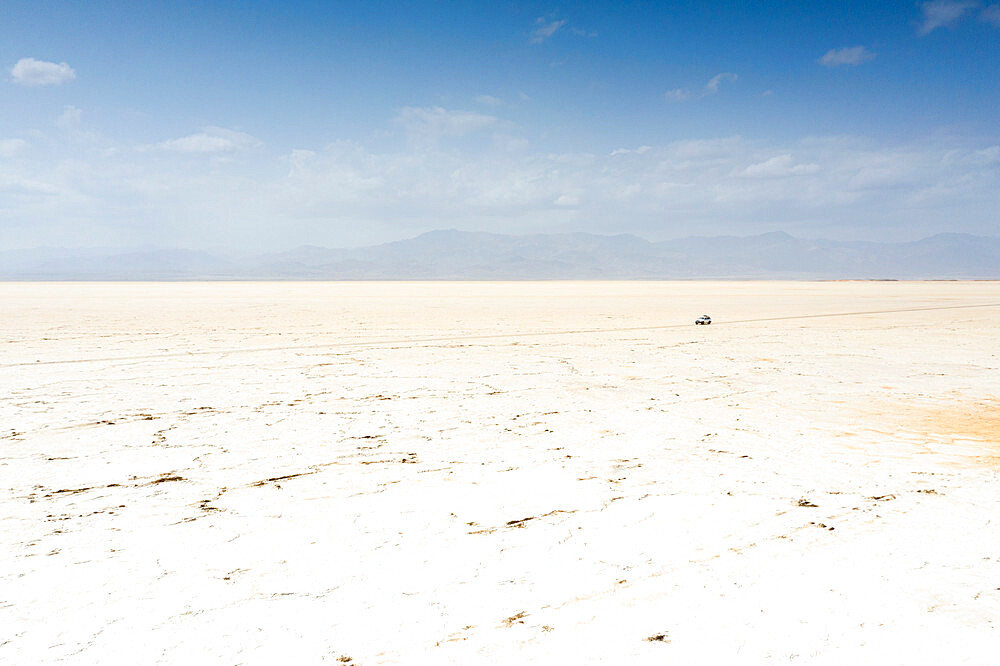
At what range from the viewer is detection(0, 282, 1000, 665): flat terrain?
222 centimetres

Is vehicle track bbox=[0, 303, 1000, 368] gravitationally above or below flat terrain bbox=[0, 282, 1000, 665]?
above

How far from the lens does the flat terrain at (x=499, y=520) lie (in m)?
2.22

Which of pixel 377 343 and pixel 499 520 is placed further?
pixel 377 343

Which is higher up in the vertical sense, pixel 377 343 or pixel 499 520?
pixel 377 343

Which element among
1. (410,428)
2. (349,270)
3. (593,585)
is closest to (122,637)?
(593,585)

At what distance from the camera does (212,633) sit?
2.22 meters

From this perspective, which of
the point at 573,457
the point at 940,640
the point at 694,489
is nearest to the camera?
the point at 940,640

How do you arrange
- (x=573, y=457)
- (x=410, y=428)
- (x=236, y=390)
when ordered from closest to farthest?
(x=573, y=457) → (x=410, y=428) → (x=236, y=390)

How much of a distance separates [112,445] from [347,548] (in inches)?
102

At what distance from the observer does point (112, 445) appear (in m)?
4.58

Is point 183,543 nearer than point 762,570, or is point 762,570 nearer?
point 762,570

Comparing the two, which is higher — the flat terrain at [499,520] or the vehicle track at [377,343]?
the vehicle track at [377,343]

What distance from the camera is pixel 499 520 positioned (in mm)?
3232

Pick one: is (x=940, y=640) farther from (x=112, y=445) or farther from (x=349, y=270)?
(x=349, y=270)
